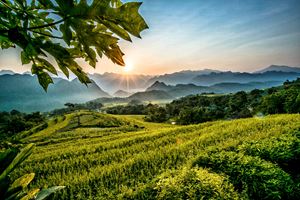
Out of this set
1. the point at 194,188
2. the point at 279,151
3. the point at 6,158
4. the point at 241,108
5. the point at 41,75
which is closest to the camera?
the point at 6,158

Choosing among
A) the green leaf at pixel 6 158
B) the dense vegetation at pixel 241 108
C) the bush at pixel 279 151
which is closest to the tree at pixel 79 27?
the green leaf at pixel 6 158

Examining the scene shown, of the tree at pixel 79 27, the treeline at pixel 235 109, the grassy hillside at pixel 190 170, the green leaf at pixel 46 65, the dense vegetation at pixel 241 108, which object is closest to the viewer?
the tree at pixel 79 27

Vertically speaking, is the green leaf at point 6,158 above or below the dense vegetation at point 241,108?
above

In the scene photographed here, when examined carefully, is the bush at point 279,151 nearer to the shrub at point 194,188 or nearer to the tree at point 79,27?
the shrub at point 194,188

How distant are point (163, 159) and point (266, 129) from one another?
499cm

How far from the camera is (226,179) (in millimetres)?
5359

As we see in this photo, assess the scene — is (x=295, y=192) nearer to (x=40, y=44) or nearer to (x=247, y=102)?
(x=40, y=44)

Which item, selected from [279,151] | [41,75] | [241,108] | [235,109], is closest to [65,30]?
[41,75]

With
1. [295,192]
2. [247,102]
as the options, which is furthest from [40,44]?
[247,102]

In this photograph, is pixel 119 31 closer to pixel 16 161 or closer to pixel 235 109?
pixel 16 161

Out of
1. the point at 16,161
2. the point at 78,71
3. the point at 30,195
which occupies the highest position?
the point at 78,71

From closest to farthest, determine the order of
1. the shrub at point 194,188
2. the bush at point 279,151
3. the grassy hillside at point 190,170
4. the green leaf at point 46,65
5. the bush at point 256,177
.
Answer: the green leaf at point 46,65
the shrub at point 194,188
the grassy hillside at point 190,170
the bush at point 256,177
the bush at point 279,151

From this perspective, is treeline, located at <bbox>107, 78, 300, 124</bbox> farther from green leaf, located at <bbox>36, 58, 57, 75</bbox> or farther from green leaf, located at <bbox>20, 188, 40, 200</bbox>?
green leaf, located at <bbox>20, 188, 40, 200</bbox>

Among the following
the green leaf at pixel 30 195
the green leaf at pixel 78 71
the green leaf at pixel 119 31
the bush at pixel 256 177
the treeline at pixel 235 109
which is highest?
the green leaf at pixel 119 31
